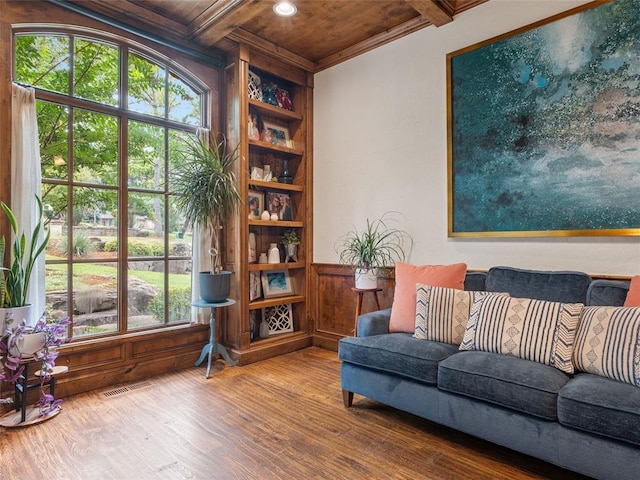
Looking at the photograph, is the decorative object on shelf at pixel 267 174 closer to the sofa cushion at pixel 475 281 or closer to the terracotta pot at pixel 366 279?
the terracotta pot at pixel 366 279

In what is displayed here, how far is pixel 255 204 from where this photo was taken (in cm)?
376

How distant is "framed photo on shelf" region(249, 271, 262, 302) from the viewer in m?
3.63

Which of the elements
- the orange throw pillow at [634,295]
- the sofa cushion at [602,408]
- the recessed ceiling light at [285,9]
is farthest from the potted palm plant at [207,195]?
the orange throw pillow at [634,295]

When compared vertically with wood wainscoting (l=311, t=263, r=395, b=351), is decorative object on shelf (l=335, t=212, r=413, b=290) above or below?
above

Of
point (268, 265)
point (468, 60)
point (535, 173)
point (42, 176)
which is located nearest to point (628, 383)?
point (535, 173)

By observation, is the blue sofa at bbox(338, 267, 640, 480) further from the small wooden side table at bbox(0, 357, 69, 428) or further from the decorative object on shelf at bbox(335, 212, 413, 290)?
the small wooden side table at bbox(0, 357, 69, 428)

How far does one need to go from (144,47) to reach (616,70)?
3.46 meters

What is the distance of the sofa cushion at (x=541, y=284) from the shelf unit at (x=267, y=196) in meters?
2.05

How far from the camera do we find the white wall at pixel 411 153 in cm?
255

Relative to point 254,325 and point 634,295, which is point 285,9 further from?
point 634,295

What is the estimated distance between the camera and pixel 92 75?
2887mm

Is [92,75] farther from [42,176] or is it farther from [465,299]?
[465,299]

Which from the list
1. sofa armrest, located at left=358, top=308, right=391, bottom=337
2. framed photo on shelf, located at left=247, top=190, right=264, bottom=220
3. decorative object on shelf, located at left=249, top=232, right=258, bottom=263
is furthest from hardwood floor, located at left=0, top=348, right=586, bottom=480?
framed photo on shelf, located at left=247, top=190, right=264, bottom=220

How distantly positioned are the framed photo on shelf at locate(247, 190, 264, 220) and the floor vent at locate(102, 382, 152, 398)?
1.70 meters
